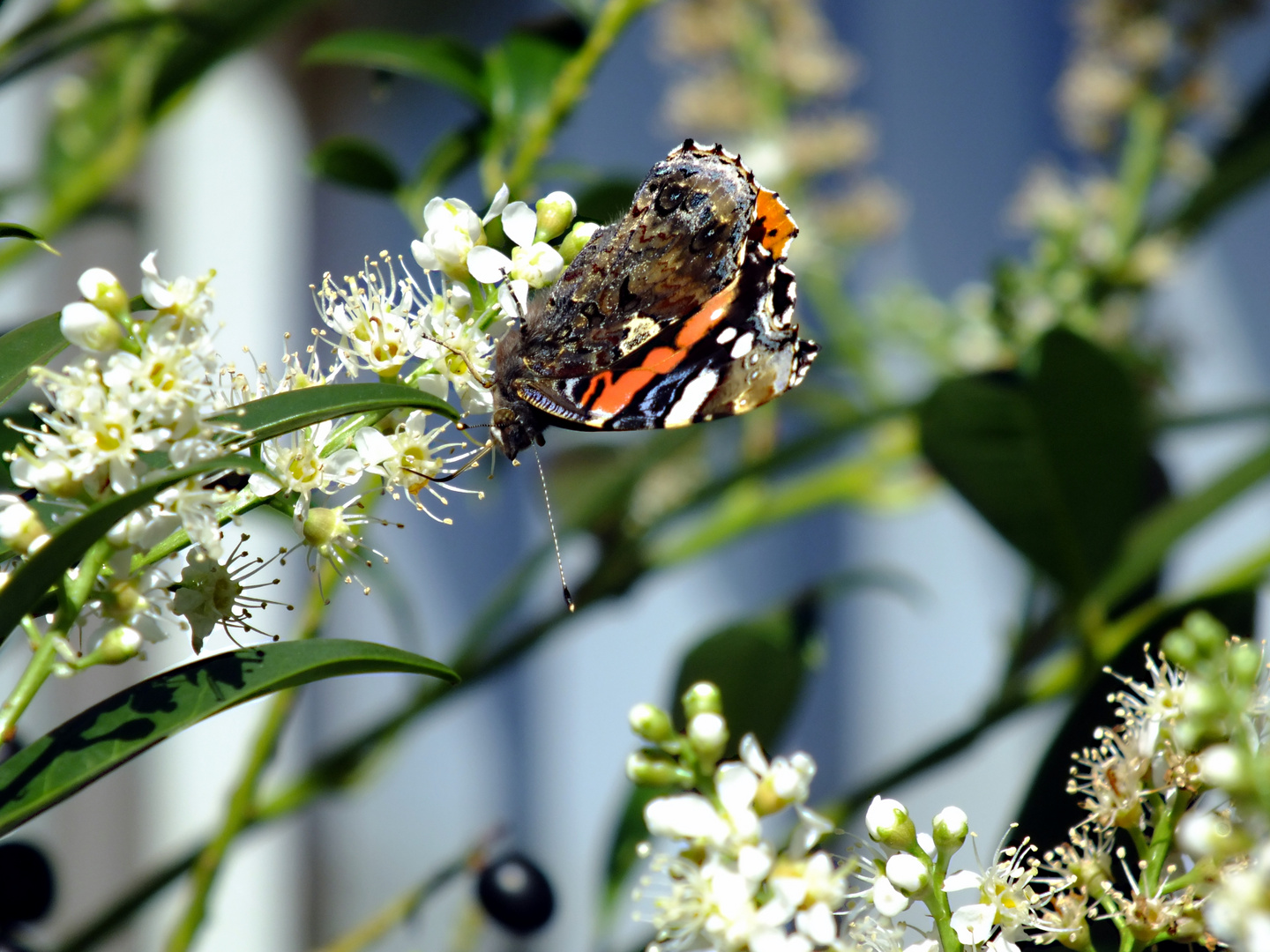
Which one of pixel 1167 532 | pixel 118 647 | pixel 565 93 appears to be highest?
pixel 565 93

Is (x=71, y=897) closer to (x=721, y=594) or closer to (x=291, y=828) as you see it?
(x=291, y=828)

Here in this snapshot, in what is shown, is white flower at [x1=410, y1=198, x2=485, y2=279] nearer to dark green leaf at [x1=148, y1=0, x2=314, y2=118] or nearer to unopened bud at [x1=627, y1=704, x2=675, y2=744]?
unopened bud at [x1=627, y1=704, x2=675, y2=744]

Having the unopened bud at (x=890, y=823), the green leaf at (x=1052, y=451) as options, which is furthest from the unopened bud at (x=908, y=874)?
the green leaf at (x=1052, y=451)

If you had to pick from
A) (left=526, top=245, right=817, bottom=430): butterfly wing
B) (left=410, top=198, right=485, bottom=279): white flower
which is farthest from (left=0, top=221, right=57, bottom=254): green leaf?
(left=526, top=245, right=817, bottom=430): butterfly wing

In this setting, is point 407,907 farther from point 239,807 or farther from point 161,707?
point 161,707

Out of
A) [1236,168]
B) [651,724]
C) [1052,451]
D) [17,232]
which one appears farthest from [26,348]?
[1236,168]

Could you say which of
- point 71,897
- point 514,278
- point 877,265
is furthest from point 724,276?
point 877,265
